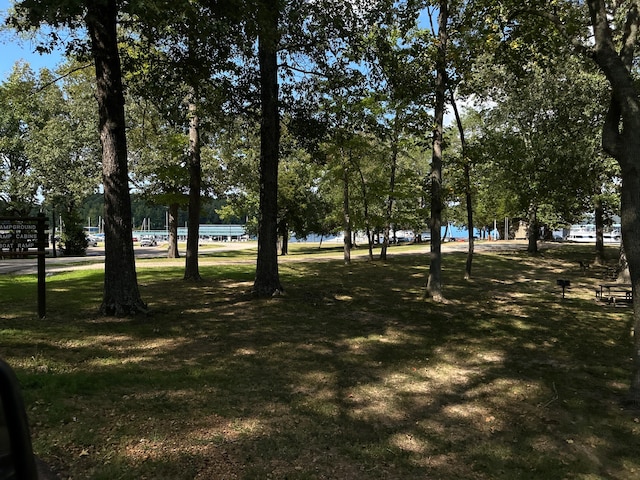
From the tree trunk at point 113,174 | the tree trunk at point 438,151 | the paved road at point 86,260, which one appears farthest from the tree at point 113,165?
the paved road at point 86,260

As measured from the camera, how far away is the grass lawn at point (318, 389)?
434 cm

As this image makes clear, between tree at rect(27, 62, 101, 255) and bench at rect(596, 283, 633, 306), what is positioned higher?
tree at rect(27, 62, 101, 255)

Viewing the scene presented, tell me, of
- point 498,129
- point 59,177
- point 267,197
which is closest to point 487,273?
point 498,129

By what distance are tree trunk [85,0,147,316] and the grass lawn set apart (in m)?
0.61

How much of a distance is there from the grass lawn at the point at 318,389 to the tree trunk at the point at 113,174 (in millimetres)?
607

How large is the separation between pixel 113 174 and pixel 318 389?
19.7ft

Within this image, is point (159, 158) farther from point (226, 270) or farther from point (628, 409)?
point (628, 409)

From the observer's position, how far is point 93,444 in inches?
165

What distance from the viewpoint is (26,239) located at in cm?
894

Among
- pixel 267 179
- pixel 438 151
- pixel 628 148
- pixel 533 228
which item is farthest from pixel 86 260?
pixel 533 228

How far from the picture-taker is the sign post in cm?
870

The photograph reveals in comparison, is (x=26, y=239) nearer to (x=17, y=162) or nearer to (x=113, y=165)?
(x=113, y=165)

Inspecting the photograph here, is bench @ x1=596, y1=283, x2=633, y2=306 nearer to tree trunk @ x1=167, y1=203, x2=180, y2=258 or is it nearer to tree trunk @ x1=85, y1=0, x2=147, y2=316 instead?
tree trunk @ x1=85, y1=0, x2=147, y2=316

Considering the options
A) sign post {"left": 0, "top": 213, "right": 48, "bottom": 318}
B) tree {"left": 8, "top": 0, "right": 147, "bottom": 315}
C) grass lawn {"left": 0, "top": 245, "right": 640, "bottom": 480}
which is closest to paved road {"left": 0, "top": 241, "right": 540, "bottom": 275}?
grass lawn {"left": 0, "top": 245, "right": 640, "bottom": 480}
